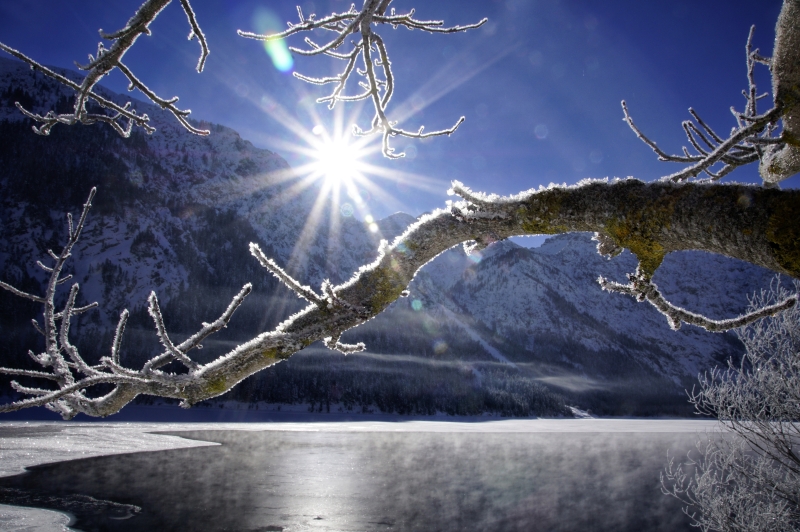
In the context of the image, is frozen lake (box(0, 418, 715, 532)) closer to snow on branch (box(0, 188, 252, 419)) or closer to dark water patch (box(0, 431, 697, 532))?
dark water patch (box(0, 431, 697, 532))

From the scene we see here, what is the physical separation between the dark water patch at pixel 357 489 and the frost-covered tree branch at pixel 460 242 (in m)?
25.1

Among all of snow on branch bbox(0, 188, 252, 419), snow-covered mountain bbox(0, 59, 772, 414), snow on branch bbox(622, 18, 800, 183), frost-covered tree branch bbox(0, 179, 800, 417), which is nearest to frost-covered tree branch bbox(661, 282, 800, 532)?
snow on branch bbox(622, 18, 800, 183)

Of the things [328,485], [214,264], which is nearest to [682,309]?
[328,485]

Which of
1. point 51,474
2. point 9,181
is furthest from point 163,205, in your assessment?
point 51,474

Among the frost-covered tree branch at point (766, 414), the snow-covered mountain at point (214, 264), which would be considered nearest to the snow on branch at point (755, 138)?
the frost-covered tree branch at point (766, 414)

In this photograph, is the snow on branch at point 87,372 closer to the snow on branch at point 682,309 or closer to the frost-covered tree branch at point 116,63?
the frost-covered tree branch at point 116,63

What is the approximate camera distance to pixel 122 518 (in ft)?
75.9

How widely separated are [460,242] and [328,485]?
36.4 meters

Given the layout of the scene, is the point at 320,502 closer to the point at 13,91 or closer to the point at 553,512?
the point at 553,512

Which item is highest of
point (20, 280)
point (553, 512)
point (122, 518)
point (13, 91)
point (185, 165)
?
point (13, 91)

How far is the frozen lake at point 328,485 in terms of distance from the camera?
80.3 feet

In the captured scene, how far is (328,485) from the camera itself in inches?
1284

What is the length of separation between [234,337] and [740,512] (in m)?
120

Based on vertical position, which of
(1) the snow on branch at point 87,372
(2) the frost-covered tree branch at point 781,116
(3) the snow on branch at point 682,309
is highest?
(2) the frost-covered tree branch at point 781,116
